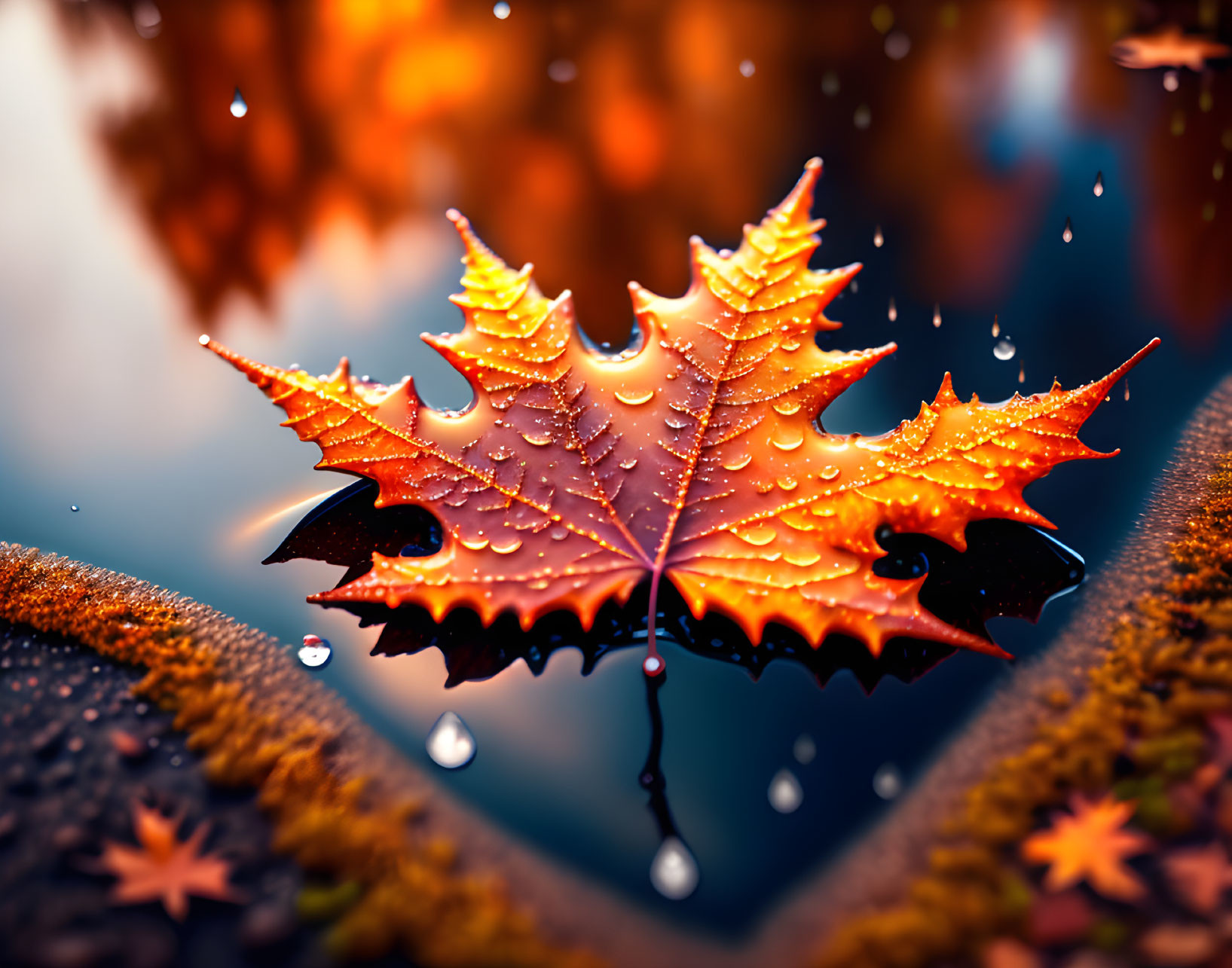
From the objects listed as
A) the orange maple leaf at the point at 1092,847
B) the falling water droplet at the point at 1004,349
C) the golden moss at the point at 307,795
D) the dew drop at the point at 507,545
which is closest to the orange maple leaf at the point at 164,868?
the golden moss at the point at 307,795

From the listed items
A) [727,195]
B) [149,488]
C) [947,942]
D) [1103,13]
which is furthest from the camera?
[1103,13]

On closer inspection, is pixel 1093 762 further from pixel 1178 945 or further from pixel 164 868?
pixel 164 868

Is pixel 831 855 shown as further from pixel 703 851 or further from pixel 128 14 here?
pixel 128 14

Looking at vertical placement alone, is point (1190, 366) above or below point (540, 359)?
below

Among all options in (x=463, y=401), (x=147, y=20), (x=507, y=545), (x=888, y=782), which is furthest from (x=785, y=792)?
(x=147, y=20)

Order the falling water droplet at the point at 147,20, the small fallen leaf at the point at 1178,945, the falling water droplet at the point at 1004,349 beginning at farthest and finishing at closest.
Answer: the falling water droplet at the point at 147,20
the falling water droplet at the point at 1004,349
the small fallen leaf at the point at 1178,945

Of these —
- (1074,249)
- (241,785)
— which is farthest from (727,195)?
(241,785)

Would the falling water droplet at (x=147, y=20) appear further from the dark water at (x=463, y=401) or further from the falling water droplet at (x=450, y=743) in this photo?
the falling water droplet at (x=450, y=743)
